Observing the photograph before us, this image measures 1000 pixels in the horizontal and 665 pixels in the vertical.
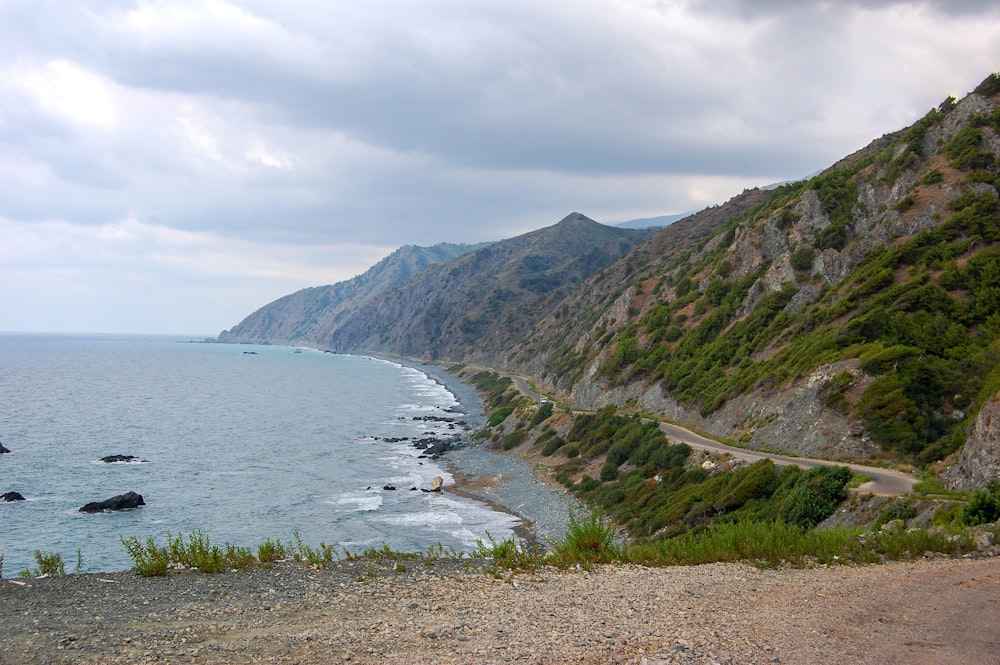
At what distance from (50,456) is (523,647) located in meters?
64.6

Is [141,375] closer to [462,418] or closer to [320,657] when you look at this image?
[462,418]

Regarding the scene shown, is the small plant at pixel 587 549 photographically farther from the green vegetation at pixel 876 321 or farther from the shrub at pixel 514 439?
the shrub at pixel 514 439

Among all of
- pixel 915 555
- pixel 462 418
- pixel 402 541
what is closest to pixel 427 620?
pixel 915 555

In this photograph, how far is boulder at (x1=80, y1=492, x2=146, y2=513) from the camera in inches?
1599

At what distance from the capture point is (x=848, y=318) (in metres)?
43.1

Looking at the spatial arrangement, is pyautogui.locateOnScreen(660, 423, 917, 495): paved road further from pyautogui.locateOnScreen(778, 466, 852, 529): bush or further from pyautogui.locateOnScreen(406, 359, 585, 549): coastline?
pyautogui.locateOnScreen(406, 359, 585, 549): coastline

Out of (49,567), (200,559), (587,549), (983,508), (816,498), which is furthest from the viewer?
(816,498)

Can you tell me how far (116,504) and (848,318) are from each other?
51.6 metres

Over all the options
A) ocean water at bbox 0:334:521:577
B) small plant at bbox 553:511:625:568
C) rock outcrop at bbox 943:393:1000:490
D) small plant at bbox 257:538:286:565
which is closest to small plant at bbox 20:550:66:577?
small plant at bbox 257:538:286:565

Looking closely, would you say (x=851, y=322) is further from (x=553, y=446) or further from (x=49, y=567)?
(x=49, y=567)

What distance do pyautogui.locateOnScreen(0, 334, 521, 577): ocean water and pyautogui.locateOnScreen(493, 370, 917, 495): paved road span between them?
45.7 ft

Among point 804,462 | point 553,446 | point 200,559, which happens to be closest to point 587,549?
point 200,559

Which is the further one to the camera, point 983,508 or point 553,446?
point 553,446

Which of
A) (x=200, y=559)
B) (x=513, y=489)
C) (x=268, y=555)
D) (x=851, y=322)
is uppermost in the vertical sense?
(x=851, y=322)
